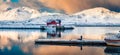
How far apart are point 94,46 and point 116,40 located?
3.26 meters

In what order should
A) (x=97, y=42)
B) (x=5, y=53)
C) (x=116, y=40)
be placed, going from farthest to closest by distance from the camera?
(x=97, y=42) < (x=116, y=40) < (x=5, y=53)

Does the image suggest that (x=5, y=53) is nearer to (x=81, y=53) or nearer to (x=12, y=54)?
(x=12, y=54)

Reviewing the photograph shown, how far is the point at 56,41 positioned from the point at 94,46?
6.88 meters

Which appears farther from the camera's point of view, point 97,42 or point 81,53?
point 97,42

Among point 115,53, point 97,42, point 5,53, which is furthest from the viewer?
point 97,42

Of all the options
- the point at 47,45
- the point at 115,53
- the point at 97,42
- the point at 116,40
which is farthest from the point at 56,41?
the point at 115,53

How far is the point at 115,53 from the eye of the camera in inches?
1528

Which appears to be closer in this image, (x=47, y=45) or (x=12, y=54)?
(x=12, y=54)

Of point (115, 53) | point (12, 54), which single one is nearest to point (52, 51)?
point (12, 54)

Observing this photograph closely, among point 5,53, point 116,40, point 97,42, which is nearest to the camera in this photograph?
point 5,53

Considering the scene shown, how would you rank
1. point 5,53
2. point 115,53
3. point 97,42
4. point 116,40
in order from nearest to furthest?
1. point 115,53
2. point 5,53
3. point 116,40
4. point 97,42

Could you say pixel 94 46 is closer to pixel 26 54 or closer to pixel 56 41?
pixel 56 41

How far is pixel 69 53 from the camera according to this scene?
40.3 metres

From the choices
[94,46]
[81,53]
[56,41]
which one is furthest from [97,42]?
[81,53]
